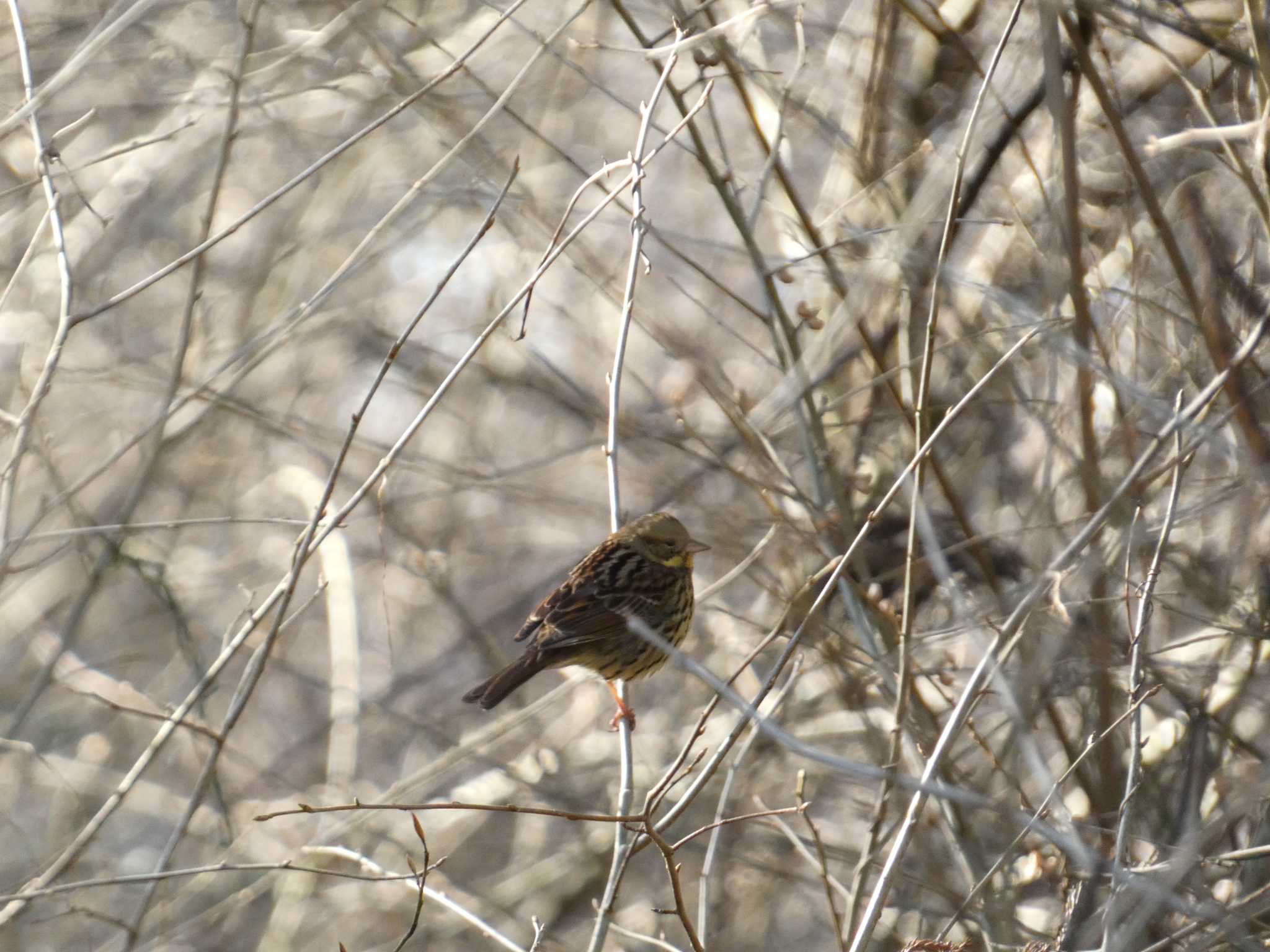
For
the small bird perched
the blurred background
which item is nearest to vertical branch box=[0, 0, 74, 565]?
the blurred background

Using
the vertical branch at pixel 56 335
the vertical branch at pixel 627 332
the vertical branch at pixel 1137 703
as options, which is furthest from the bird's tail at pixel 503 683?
the vertical branch at pixel 1137 703

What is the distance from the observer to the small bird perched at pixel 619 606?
4.76 meters

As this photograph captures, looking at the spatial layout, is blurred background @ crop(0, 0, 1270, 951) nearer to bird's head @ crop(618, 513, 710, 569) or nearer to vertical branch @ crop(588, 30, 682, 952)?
vertical branch @ crop(588, 30, 682, 952)

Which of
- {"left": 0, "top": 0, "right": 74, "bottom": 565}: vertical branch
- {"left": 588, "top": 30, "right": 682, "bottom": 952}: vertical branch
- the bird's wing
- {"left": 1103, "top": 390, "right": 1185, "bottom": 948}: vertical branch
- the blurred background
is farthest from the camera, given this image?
the bird's wing

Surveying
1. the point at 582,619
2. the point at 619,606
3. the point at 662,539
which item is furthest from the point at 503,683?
the point at 662,539

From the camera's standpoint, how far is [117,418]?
8406 mm

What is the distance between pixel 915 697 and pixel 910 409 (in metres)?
0.88

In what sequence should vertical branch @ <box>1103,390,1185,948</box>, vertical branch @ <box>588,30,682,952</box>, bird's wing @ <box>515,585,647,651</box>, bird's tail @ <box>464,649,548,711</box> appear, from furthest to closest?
bird's wing @ <box>515,585,647,651</box> → bird's tail @ <box>464,649,548,711</box> → vertical branch @ <box>588,30,682,952</box> → vertical branch @ <box>1103,390,1185,948</box>

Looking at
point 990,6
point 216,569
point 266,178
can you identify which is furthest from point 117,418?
point 990,6

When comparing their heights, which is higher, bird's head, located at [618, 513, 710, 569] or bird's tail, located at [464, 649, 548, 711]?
bird's head, located at [618, 513, 710, 569]

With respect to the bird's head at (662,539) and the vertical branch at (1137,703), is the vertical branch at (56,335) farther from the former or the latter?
the vertical branch at (1137,703)

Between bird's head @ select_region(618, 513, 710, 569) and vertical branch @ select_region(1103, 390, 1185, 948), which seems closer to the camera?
vertical branch @ select_region(1103, 390, 1185, 948)

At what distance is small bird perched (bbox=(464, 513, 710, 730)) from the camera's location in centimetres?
476

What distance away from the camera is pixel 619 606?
190 inches
